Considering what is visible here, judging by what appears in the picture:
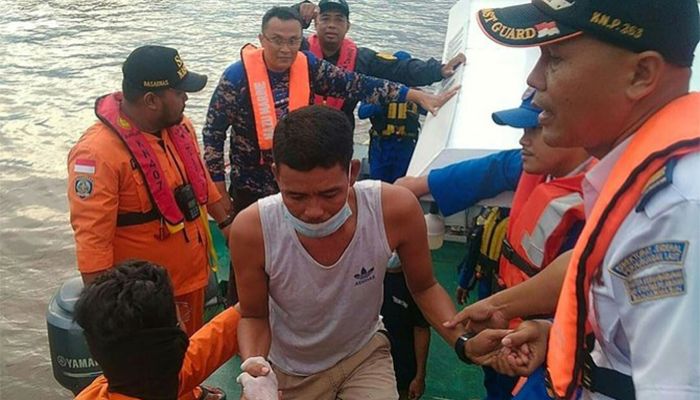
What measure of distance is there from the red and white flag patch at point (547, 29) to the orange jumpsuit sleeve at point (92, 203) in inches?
76.0

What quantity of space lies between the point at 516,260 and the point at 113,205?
159cm

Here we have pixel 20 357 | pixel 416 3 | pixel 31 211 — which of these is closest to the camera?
pixel 20 357

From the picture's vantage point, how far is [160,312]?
69.3 inches

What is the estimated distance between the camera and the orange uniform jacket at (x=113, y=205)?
8.75ft

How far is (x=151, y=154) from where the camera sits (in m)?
2.82

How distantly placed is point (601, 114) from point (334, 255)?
39.6 inches

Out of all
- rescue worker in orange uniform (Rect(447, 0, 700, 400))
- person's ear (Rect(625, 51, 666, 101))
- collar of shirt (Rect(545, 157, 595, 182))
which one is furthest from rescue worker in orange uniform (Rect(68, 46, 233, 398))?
person's ear (Rect(625, 51, 666, 101))

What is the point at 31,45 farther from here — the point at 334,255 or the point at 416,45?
the point at 334,255

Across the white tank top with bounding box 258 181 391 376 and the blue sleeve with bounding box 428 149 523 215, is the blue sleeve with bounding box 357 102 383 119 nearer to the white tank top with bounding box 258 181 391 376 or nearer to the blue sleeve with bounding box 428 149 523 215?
the blue sleeve with bounding box 428 149 523 215

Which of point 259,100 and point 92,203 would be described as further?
point 259,100

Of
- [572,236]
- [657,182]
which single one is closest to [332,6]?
[572,236]

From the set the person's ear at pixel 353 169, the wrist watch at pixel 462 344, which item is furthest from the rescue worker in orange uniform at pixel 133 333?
the wrist watch at pixel 462 344

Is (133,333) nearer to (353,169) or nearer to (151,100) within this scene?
(353,169)

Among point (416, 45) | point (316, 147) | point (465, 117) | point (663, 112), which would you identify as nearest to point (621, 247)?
point (663, 112)
